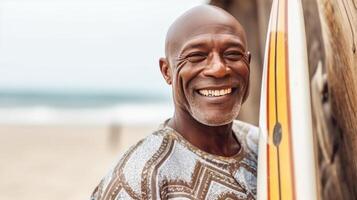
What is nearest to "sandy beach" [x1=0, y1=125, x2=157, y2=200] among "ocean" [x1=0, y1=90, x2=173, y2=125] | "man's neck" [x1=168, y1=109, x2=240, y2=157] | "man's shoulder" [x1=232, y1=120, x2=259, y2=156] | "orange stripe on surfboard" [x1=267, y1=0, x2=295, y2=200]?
"ocean" [x1=0, y1=90, x2=173, y2=125]

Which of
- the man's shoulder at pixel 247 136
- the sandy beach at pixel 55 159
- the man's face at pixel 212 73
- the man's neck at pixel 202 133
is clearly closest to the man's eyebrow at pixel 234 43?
the man's face at pixel 212 73

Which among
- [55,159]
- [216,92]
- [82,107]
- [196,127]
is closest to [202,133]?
[196,127]

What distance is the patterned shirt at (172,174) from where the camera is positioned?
5.46 ft

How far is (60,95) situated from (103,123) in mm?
11886

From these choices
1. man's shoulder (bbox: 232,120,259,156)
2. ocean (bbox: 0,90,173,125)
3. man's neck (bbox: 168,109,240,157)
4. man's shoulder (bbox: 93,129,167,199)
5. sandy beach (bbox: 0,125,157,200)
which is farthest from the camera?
ocean (bbox: 0,90,173,125)

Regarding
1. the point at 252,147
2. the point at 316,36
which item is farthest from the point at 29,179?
the point at 252,147

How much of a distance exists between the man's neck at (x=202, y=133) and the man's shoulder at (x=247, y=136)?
13 cm

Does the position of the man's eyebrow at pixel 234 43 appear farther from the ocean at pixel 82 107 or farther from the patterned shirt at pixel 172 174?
the ocean at pixel 82 107

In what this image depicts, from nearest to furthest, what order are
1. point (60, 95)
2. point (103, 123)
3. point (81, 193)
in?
point (81, 193) → point (103, 123) → point (60, 95)

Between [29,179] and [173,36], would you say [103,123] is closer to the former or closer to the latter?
[29,179]

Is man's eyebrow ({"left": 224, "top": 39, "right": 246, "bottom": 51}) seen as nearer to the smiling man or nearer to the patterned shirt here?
the smiling man

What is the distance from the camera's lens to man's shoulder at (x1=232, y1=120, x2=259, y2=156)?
6.50 feet

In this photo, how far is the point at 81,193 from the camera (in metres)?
7.43

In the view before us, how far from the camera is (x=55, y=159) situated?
33.7 feet
